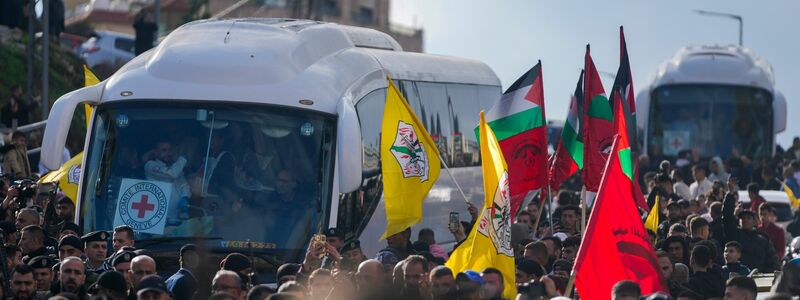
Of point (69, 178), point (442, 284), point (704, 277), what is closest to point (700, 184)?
point (69, 178)

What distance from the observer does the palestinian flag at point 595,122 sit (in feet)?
57.9

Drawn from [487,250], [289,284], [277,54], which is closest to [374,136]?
[277,54]

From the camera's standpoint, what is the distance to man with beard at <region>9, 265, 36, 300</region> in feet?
43.1

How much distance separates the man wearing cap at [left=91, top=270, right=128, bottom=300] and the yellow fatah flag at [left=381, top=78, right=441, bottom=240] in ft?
15.1

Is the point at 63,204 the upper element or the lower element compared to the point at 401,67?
lower

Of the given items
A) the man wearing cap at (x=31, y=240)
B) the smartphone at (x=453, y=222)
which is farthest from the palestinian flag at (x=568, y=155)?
the man wearing cap at (x=31, y=240)

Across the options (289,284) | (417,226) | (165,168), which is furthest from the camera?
(417,226)

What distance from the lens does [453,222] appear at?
19062mm

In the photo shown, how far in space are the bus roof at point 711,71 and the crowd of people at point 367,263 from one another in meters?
12.7

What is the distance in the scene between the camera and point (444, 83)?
22484mm

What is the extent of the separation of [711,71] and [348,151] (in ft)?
59.9

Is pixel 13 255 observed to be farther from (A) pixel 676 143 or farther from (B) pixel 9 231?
(A) pixel 676 143

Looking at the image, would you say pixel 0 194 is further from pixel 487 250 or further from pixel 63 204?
pixel 487 250

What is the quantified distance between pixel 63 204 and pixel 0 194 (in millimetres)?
1613
